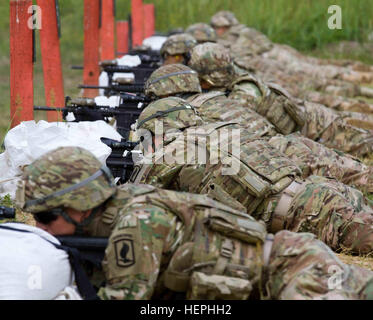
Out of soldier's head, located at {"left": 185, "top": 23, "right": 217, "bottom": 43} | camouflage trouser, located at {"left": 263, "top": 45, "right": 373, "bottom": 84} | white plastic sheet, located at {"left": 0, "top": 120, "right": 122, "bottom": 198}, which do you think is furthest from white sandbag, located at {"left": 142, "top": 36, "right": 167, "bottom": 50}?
white plastic sheet, located at {"left": 0, "top": 120, "right": 122, "bottom": 198}

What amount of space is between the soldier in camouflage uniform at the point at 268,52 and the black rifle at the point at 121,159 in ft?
25.7

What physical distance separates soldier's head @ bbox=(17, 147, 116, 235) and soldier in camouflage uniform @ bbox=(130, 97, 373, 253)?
1.32 m

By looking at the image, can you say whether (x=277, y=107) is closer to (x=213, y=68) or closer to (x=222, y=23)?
(x=213, y=68)

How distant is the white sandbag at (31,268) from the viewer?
331 cm

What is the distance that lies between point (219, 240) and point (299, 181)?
1.78 metres

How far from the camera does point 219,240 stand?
3.48 m

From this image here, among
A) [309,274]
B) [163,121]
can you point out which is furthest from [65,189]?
[163,121]

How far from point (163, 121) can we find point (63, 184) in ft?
6.18

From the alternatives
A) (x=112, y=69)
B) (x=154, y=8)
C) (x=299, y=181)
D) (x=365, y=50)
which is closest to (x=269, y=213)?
(x=299, y=181)

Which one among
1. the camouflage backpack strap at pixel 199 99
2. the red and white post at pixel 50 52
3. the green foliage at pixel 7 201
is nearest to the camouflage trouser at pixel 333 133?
the camouflage backpack strap at pixel 199 99

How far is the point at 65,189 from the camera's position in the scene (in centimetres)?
338

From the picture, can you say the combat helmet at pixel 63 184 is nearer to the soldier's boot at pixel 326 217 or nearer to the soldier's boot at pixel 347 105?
the soldier's boot at pixel 326 217

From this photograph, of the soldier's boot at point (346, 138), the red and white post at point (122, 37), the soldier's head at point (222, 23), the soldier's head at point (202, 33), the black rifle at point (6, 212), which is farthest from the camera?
the soldier's head at point (222, 23)

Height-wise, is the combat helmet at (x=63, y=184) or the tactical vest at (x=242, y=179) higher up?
the combat helmet at (x=63, y=184)
